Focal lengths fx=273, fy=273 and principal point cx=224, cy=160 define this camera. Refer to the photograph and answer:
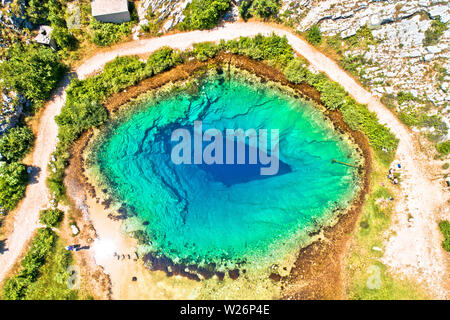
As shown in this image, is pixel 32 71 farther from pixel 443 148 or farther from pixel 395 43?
pixel 443 148

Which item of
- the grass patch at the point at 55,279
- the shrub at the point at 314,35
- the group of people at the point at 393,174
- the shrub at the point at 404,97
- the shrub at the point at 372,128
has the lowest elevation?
the grass patch at the point at 55,279

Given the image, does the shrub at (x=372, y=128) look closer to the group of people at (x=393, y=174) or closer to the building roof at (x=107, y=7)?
the group of people at (x=393, y=174)

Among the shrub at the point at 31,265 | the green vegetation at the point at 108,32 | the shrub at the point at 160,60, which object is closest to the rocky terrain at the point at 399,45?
the shrub at the point at 160,60

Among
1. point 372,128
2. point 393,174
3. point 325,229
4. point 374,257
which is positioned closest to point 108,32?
point 372,128

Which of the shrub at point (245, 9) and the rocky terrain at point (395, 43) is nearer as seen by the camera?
the rocky terrain at point (395, 43)

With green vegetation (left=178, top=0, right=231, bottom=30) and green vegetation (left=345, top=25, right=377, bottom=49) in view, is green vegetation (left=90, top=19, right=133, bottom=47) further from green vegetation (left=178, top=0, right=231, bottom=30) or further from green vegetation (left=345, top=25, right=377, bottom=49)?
green vegetation (left=345, top=25, right=377, bottom=49)
